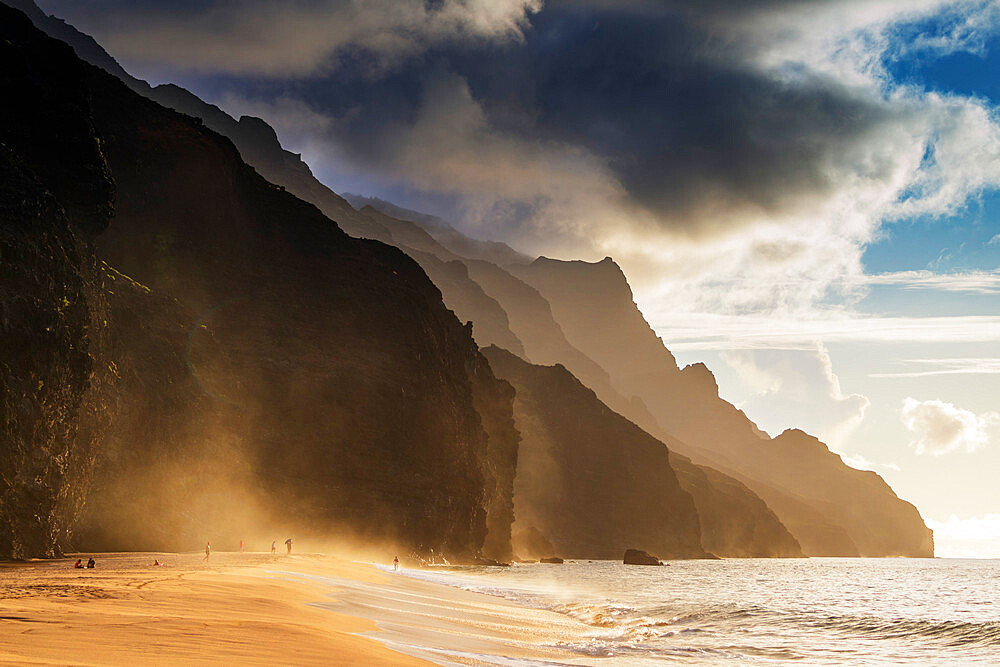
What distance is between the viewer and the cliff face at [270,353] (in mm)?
48250

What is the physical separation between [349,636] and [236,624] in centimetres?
226

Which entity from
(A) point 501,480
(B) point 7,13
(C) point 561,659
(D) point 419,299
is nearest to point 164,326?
(B) point 7,13

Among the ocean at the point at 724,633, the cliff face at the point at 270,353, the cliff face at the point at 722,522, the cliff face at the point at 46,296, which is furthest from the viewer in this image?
the cliff face at the point at 722,522

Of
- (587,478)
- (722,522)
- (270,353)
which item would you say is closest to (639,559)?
(587,478)

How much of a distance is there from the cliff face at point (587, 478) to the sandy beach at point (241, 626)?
418 feet

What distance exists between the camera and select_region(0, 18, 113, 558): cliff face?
2770 cm

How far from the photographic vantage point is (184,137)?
69.9 meters

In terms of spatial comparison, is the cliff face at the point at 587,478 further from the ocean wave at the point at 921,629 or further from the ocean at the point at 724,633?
the ocean wave at the point at 921,629

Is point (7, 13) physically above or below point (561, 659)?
above

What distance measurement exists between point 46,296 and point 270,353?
3509cm

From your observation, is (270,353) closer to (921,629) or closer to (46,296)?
(46,296)

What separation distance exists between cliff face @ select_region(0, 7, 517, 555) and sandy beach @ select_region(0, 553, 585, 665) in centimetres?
2855

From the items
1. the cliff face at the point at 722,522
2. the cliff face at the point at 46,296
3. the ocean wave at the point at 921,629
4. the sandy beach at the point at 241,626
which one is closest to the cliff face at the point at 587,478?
the cliff face at the point at 722,522

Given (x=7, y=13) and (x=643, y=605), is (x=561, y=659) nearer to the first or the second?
(x=643, y=605)
